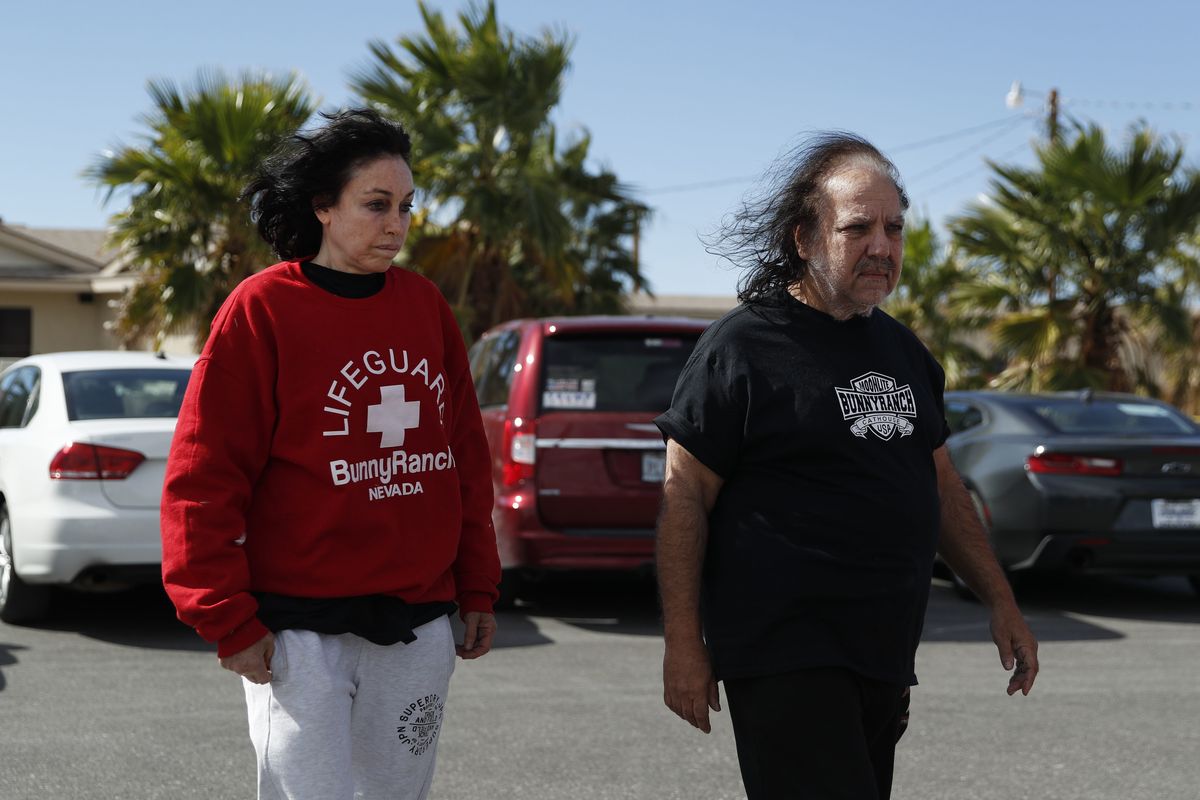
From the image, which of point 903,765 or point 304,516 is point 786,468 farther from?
point 903,765

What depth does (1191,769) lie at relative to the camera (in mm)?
5344

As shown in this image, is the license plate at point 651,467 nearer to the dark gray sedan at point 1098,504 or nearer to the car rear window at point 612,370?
the car rear window at point 612,370

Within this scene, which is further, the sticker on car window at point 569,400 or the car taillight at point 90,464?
the sticker on car window at point 569,400

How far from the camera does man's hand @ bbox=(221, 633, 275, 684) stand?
259 cm

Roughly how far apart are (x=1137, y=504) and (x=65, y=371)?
6.36 meters

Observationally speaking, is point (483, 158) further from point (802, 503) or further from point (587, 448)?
point (802, 503)

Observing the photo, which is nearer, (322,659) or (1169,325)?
(322,659)

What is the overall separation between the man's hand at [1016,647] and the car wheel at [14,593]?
6.10 m

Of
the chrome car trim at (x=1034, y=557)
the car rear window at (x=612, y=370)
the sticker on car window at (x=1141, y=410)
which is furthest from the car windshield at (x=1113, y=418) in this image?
the car rear window at (x=612, y=370)

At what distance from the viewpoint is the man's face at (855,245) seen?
2.92 m

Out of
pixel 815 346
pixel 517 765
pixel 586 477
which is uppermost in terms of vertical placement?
pixel 815 346

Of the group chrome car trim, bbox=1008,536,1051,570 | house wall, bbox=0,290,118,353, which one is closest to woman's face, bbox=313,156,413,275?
chrome car trim, bbox=1008,536,1051,570

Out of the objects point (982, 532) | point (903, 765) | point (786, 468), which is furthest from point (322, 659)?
point (903, 765)

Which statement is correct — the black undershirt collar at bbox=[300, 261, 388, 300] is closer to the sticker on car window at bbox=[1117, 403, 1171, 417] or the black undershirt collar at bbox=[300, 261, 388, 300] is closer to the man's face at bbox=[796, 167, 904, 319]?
the man's face at bbox=[796, 167, 904, 319]
